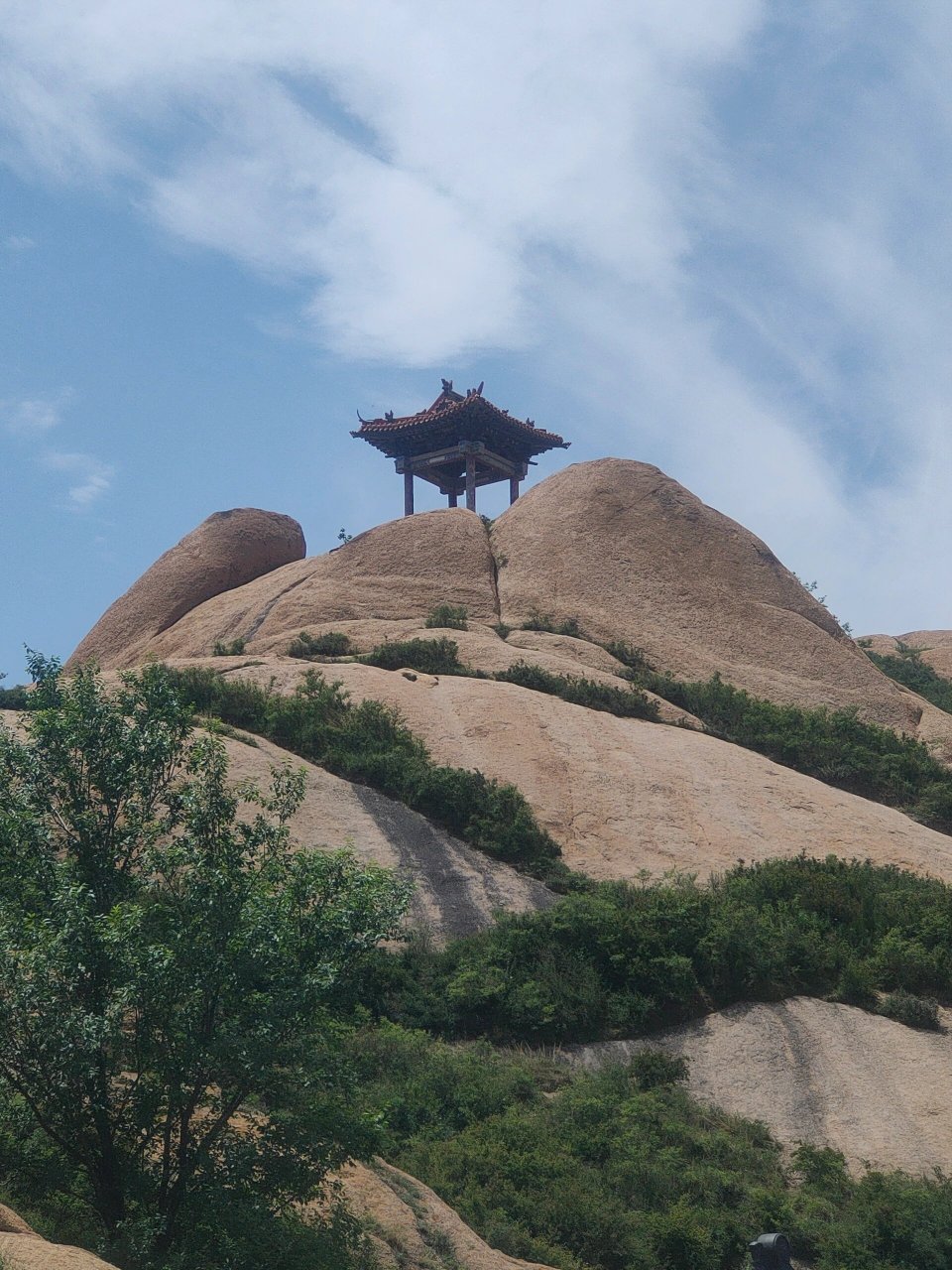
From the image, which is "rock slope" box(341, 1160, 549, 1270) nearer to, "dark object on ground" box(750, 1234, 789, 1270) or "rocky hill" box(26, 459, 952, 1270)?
"rocky hill" box(26, 459, 952, 1270)

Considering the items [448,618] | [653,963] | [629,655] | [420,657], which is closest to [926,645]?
[629,655]

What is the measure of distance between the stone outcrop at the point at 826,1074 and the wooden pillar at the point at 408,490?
26.2 meters

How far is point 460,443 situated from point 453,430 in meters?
0.47

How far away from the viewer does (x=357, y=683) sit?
83.7ft

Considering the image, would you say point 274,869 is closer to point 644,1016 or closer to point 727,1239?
point 727,1239

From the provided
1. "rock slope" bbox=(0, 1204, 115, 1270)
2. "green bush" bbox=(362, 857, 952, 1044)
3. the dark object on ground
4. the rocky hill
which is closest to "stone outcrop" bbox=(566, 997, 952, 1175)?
the rocky hill

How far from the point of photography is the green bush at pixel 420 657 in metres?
27.2

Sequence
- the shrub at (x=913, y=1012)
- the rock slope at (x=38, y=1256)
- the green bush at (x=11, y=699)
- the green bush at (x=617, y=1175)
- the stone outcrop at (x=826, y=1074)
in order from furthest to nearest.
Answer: the green bush at (x=11, y=699)
the shrub at (x=913, y=1012)
the stone outcrop at (x=826, y=1074)
the green bush at (x=617, y=1175)
the rock slope at (x=38, y=1256)

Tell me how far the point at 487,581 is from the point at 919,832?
1226 centimetres

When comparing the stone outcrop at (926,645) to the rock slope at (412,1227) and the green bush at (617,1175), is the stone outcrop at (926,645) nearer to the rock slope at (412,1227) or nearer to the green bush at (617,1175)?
the green bush at (617,1175)

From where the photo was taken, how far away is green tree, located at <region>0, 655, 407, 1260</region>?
10.3 m

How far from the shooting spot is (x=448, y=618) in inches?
1193

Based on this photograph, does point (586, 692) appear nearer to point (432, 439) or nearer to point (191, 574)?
point (191, 574)

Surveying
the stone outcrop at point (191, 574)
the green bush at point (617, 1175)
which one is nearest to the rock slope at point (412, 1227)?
the green bush at point (617, 1175)
